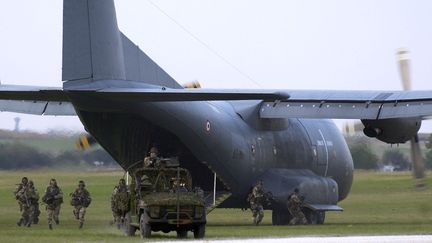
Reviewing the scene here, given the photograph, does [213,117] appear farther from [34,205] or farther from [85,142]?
[34,205]

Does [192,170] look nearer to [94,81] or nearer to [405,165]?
[94,81]

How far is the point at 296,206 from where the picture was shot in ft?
125

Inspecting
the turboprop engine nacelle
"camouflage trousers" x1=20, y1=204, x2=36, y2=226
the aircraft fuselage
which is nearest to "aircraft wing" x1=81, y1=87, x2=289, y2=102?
the aircraft fuselage

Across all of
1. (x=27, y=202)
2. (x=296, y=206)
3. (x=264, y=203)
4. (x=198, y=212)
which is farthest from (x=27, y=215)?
(x=198, y=212)

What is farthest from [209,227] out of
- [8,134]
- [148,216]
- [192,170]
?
[8,134]

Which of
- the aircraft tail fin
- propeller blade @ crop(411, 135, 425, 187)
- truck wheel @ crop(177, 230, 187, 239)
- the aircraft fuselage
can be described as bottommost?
truck wheel @ crop(177, 230, 187, 239)

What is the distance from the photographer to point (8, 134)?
44.5 meters

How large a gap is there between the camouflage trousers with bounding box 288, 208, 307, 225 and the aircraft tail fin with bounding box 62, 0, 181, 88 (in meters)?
8.33

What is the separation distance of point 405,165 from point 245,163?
73.2ft

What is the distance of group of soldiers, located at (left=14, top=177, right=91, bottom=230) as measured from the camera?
36250 mm

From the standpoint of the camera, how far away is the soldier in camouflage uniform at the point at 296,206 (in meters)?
38.1

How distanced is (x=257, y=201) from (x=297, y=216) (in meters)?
1.64

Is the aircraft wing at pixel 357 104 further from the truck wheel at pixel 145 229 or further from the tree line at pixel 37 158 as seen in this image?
the tree line at pixel 37 158

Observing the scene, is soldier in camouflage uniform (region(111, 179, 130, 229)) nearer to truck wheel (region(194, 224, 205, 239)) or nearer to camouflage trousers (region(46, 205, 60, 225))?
truck wheel (region(194, 224, 205, 239))
